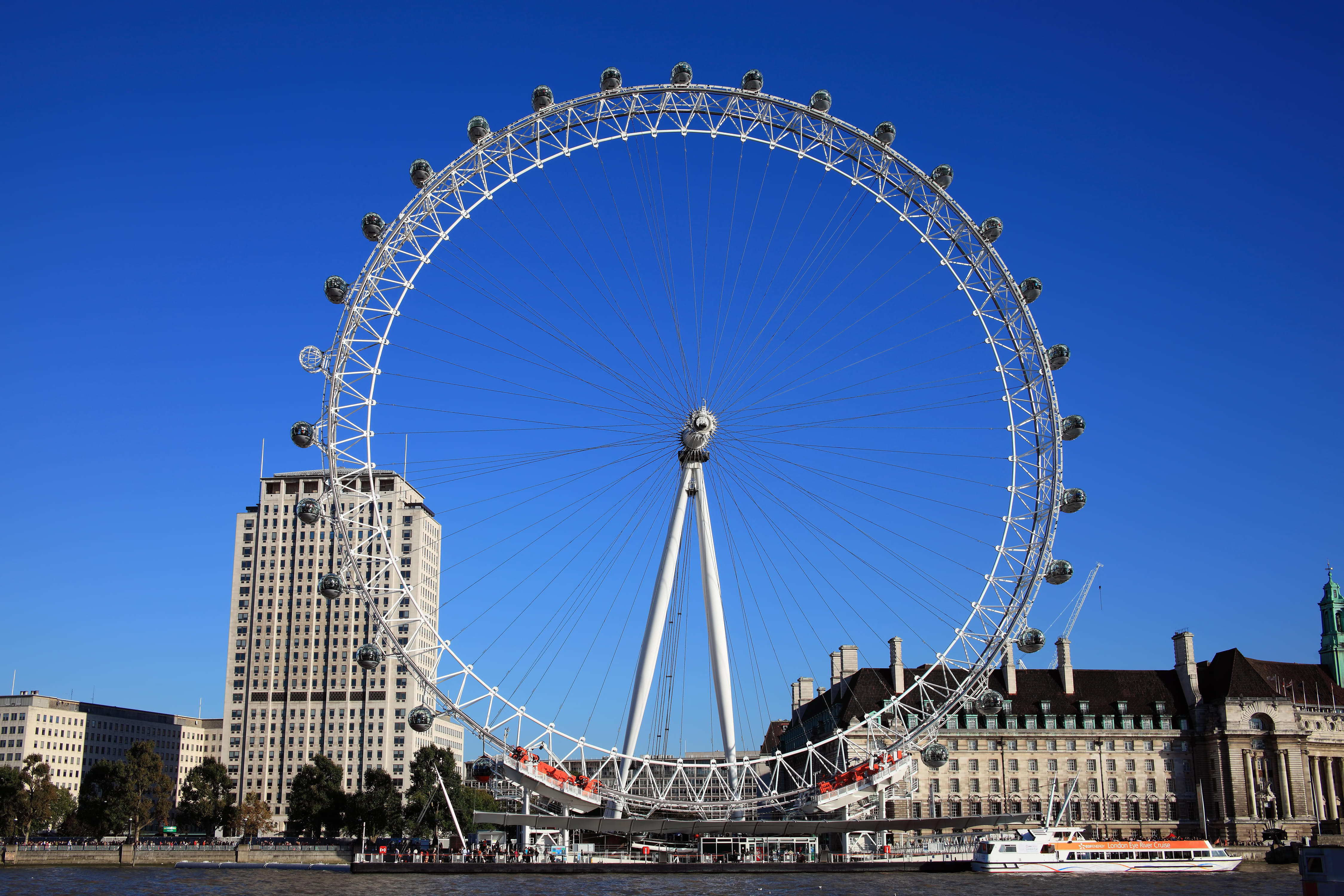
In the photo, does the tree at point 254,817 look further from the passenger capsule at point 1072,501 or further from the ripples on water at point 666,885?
the passenger capsule at point 1072,501

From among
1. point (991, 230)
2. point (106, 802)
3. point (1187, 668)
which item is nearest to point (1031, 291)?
point (991, 230)

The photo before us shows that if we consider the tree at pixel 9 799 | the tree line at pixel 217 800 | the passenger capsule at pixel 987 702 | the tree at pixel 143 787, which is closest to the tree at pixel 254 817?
the tree line at pixel 217 800

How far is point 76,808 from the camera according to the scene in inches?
6230

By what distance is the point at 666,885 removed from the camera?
74125mm

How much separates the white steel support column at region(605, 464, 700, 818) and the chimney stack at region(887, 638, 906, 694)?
183 ft

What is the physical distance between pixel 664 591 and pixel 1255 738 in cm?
7920

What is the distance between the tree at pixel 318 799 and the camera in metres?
132

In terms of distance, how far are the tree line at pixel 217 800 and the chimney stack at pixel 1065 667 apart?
63.0m

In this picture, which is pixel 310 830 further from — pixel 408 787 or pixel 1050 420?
pixel 1050 420

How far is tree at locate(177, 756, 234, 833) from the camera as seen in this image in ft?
460

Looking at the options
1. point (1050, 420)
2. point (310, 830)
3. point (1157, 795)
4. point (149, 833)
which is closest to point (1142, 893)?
point (1050, 420)

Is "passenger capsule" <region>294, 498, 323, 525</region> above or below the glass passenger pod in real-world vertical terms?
below

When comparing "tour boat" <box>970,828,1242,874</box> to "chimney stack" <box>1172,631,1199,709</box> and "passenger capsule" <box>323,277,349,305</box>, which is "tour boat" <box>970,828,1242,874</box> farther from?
"passenger capsule" <box>323,277,349,305</box>

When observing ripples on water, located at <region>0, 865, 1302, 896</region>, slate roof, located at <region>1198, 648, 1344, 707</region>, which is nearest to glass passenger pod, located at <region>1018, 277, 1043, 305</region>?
ripples on water, located at <region>0, 865, 1302, 896</region>
